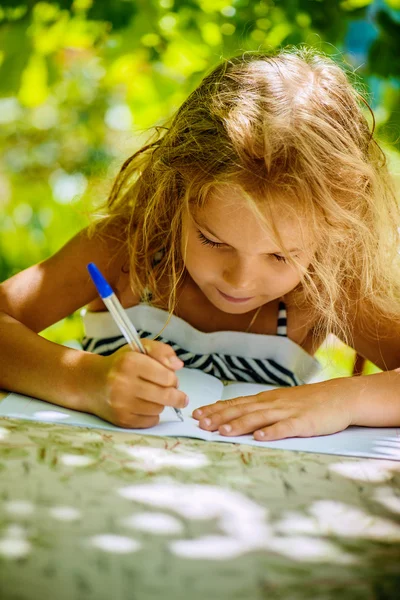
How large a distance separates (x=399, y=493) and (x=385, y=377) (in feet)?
1.39

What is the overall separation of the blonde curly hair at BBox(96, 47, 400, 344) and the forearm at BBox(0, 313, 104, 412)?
1.14ft

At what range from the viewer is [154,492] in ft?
3.04

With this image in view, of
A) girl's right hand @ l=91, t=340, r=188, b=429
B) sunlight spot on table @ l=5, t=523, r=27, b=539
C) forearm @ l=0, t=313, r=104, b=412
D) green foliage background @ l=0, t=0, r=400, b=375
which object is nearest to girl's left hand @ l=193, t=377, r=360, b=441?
girl's right hand @ l=91, t=340, r=188, b=429

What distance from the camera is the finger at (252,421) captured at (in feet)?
3.87

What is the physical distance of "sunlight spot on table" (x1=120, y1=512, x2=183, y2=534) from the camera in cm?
82

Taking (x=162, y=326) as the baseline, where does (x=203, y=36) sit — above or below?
above

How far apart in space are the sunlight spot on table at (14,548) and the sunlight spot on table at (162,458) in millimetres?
256

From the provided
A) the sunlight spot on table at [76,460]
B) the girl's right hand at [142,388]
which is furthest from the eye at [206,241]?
the sunlight spot on table at [76,460]

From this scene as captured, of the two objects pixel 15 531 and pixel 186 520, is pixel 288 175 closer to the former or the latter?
pixel 186 520

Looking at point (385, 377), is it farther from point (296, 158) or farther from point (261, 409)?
point (296, 158)

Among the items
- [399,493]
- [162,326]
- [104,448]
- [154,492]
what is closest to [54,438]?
[104,448]

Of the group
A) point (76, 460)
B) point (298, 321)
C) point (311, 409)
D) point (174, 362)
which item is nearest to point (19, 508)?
point (76, 460)

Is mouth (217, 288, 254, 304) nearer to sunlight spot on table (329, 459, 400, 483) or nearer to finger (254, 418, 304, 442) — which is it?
finger (254, 418, 304, 442)

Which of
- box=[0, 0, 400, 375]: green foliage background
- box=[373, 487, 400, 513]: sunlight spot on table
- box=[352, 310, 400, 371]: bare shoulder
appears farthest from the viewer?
box=[0, 0, 400, 375]: green foliage background
